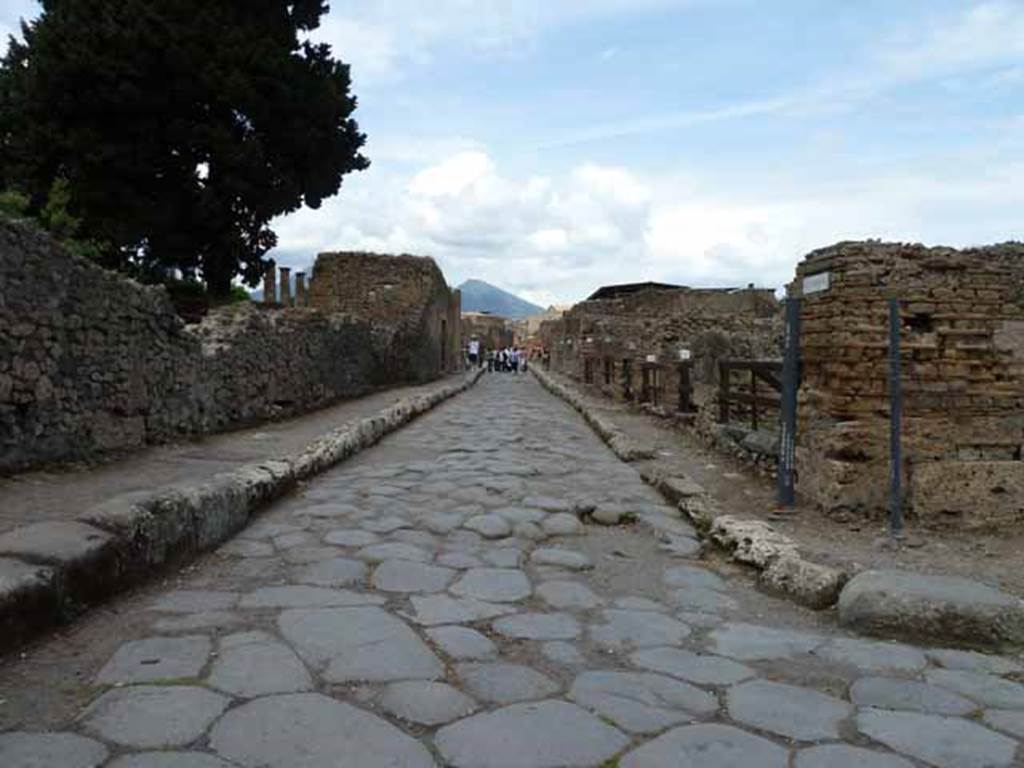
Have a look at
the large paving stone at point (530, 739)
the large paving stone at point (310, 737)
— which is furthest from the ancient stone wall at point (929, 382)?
the large paving stone at point (310, 737)

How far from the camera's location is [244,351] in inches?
406

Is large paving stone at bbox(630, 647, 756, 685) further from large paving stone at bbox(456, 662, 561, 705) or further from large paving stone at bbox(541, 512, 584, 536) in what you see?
large paving stone at bbox(541, 512, 584, 536)

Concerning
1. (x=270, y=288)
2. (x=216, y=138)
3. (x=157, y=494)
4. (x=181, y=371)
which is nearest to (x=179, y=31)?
(x=216, y=138)

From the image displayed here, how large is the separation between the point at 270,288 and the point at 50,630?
25035 mm

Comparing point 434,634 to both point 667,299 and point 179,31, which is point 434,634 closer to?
point 179,31

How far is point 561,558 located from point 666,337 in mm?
10763

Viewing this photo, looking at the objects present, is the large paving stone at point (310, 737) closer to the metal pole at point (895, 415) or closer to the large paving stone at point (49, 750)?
the large paving stone at point (49, 750)

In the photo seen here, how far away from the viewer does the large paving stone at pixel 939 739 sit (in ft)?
7.48

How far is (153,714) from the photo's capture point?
2.39 m

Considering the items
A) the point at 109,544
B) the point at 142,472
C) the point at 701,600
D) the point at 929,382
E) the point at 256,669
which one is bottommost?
the point at 701,600

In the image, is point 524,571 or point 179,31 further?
point 179,31

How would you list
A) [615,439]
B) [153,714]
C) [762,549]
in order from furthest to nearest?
[615,439] < [762,549] < [153,714]

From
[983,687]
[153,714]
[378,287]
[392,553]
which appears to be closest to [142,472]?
[392,553]

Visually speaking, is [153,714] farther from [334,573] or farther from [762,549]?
[762,549]
